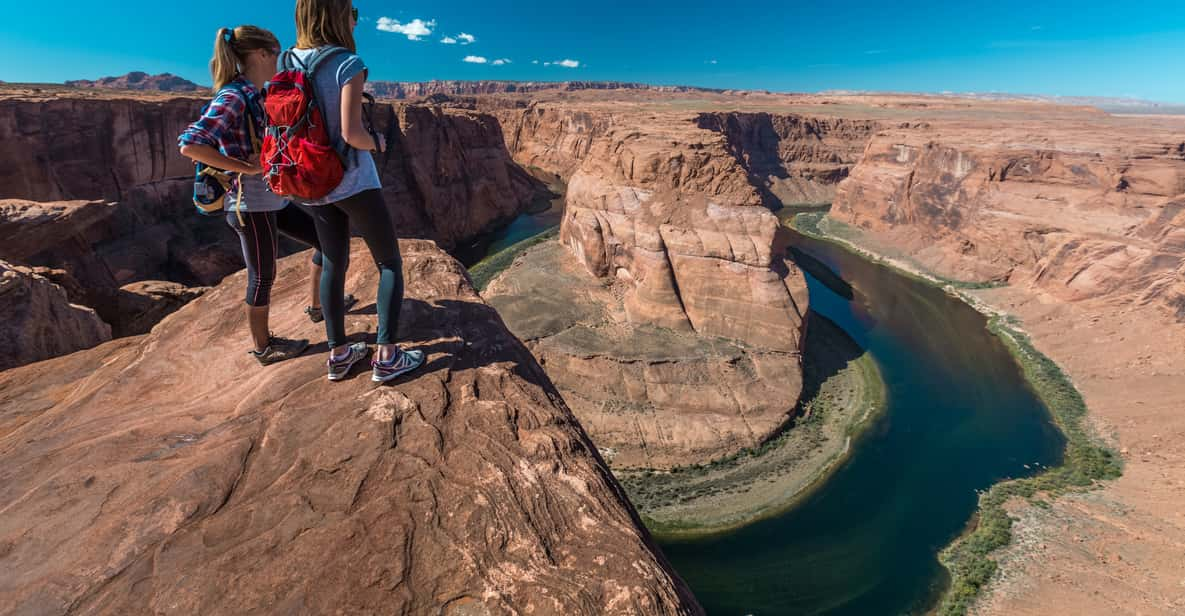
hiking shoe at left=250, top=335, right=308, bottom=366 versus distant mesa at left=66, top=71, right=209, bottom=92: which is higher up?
distant mesa at left=66, top=71, right=209, bottom=92

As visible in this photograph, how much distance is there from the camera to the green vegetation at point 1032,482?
1376 cm

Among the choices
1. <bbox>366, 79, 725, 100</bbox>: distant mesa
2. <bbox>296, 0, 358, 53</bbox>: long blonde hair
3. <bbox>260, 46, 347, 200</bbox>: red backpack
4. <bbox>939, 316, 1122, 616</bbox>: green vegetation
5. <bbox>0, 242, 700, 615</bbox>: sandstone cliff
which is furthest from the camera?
<bbox>366, 79, 725, 100</bbox>: distant mesa

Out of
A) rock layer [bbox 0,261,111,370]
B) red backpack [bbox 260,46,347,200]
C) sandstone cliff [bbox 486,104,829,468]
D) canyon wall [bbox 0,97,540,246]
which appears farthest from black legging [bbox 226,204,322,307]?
canyon wall [bbox 0,97,540,246]

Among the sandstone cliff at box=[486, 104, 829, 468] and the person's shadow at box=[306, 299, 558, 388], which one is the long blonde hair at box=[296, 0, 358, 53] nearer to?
the person's shadow at box=[306, 299, 558, 388]

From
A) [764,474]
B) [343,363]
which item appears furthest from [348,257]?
[764,474]

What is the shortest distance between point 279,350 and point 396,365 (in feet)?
4.57

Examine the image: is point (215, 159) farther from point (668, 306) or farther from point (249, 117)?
point (668, 306)

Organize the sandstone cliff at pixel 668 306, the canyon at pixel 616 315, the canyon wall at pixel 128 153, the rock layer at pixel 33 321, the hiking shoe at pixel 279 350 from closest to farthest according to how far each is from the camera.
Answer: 1. the canyon at pixel 616 315
2. the hiking shoe at pixel 279 350
3. the rock layer at pixel 33 321
4. the sandstone cliff at pixel 668 306
5. the canyon wall at pixel 128 153

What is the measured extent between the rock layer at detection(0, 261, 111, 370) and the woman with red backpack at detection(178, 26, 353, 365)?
22.6 feet

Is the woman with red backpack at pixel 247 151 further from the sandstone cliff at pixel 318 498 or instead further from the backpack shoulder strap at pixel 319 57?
the backpack shoulder strap at pixel 319 57

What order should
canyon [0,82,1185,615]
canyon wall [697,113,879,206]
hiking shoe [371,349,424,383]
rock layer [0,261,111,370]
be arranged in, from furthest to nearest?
canyon wall [697,113,879,206] < rock layer [0,261,111,370] < hiking shoe [371,349,424,383] < canyon [0,82,1185,615]

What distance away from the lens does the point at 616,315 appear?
2320 cm

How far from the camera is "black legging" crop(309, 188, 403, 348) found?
3.74 m

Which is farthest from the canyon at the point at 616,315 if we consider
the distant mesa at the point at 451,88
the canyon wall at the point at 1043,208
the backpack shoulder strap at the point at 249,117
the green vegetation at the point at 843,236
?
the distant mesa at the point at 451,88
